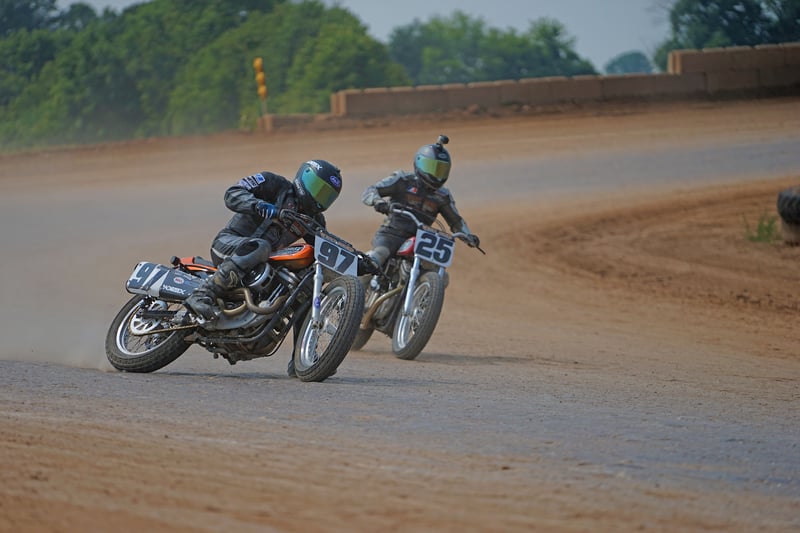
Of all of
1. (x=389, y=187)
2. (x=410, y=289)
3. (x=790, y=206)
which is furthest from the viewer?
(x=790, y=206)

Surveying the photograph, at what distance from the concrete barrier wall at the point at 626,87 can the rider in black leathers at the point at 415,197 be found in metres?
19.5

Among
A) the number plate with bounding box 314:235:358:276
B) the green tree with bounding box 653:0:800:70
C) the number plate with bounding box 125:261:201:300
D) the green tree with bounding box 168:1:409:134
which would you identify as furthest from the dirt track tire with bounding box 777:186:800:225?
the green tree with bounding box 168:1:409:134

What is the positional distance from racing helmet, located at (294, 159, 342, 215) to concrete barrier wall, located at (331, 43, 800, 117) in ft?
73.4

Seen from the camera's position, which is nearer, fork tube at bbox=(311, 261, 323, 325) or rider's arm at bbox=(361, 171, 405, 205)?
fork tube at bbox=(311, 261, 323, 325)

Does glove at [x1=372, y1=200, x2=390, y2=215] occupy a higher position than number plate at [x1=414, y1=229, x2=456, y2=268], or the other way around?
glove at [x1=372, y1=200, x2=390, y2=215]

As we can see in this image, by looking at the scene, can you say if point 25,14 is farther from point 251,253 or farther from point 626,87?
point 251,253

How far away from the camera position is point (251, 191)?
30.0ft

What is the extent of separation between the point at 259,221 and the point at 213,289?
0.68 meters

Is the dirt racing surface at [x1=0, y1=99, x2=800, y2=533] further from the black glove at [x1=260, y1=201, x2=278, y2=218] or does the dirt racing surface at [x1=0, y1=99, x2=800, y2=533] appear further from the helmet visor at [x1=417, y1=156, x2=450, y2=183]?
the helmet visor at [x1=417, y1=156, x2=450, y2=183]

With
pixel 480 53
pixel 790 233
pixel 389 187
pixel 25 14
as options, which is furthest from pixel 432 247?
pixel 480 53

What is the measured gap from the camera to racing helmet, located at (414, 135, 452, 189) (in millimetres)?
11758

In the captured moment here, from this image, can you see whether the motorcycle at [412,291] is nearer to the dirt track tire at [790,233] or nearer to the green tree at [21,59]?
the dirt track tire at [790,233]

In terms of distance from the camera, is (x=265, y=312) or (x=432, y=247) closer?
(x=265, y=312)

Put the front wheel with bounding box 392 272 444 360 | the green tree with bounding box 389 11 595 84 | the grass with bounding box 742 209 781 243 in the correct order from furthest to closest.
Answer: the green tree with bounding box 389 11 595 84 < the grass with bounding box 742 209 781 243 < the front wheel with bounding box 392 272 444 360
